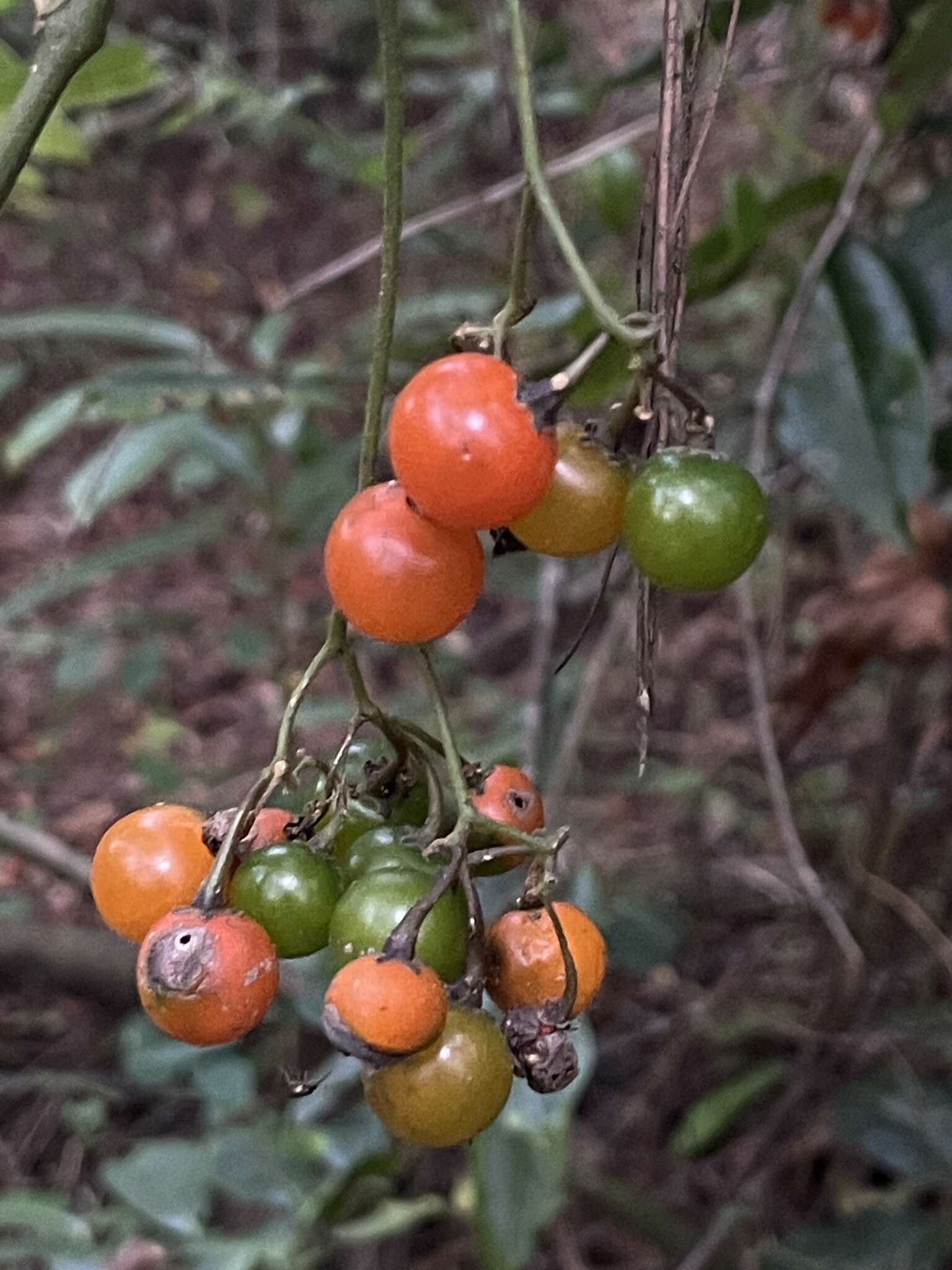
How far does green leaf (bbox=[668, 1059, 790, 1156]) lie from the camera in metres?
1.84

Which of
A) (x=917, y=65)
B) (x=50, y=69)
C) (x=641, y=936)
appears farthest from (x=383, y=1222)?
(x=917, y=65)

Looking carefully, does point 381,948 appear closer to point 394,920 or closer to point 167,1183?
point 394,920

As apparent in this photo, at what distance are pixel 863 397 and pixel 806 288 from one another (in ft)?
0.44

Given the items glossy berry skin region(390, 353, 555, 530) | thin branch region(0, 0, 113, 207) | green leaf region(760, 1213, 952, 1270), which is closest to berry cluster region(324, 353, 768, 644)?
glossy berry skin region(390, 353, 555, 530)

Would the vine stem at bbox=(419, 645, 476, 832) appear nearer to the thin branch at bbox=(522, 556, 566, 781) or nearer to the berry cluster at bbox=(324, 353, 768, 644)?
the berry cluster at bbox=(324, 353, 768, 644)

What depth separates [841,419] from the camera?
1188mm

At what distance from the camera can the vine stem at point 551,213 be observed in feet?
1.81

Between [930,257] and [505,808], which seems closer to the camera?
[505,808]

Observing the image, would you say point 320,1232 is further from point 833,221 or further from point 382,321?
point 833,221

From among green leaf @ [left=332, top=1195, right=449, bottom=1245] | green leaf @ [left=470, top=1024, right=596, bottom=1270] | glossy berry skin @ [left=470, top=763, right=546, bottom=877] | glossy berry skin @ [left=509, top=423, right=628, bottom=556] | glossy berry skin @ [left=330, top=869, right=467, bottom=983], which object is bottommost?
green leaf @ [left=332, top=1195, right=449, bottom=1245]

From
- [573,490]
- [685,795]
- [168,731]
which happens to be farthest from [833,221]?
[168,731]

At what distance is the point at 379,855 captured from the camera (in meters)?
0.62

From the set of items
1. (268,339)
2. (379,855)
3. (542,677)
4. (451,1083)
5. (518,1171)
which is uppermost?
(268,339)

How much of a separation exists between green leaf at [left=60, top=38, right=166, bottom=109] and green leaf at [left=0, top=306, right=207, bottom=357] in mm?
555
